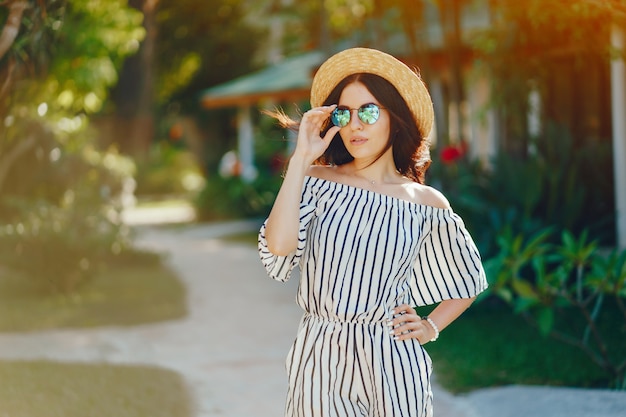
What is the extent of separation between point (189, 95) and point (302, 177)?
31.8 metres

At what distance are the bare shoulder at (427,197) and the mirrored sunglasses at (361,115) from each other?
28cm

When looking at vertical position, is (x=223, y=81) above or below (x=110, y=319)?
above

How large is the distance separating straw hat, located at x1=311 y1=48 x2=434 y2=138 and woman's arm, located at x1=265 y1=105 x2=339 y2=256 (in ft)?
0.62

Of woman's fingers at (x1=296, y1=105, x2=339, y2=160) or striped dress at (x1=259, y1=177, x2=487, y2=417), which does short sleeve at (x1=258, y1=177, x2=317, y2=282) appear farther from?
woman's fingers at (x1=296, y1=105, x2=339, y2=160)

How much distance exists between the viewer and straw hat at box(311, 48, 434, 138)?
3.17 metres

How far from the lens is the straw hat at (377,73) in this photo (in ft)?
10.4

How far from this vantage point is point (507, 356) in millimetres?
7617

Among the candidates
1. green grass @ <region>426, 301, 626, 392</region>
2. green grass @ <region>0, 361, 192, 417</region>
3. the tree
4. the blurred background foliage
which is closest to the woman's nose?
the blurred background foliage

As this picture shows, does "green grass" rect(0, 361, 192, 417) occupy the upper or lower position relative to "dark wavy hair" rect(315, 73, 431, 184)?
lower

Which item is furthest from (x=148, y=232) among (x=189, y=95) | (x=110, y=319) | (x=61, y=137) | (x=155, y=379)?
(x=189, y=95)

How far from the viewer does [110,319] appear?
9.66m

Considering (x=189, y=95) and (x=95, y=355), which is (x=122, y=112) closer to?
(x=189, y=95)

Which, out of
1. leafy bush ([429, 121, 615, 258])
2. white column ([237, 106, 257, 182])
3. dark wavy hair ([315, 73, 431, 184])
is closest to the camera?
dark wavy hair ([315, 73, 431, 184])

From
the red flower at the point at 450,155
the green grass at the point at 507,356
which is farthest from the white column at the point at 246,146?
the green grass at the point at 507,356
